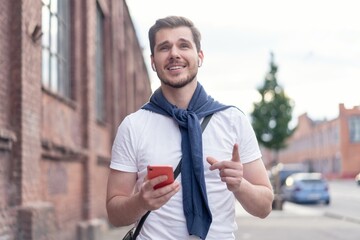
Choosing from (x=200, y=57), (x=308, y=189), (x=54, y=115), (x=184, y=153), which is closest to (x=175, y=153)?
(x=184, y=153)

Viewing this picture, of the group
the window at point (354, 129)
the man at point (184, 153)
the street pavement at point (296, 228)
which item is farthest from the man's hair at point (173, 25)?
the window at point (354, 129)

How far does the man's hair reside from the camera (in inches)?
96.9

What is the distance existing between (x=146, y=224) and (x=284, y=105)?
4551 centimetres

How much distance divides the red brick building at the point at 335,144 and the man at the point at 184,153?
56.2 meters

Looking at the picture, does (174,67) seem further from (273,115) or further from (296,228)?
(273,115)

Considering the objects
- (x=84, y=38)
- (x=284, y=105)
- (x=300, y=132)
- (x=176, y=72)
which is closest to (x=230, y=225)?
(x=176, y=72)

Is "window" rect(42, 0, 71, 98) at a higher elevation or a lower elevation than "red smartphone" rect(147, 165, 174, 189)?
higher

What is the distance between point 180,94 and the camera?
2.52 meters

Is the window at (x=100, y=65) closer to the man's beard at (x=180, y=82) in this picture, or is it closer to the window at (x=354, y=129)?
the man's beard at (x=180, y=82)

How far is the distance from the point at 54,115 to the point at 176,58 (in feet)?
23.6

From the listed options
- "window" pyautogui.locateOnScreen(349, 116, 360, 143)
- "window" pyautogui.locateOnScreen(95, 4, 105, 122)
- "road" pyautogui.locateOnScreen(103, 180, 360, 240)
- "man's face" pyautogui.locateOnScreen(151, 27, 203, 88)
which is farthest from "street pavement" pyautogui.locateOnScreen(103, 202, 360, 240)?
"window" pyautogui.locateOnScreen(349, 116, 360, 143)

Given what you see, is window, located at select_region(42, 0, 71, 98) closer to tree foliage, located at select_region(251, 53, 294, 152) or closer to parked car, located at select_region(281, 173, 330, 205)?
parked car, located at select_region(281, 173, 330, 205)

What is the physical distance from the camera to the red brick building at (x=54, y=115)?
6.89m

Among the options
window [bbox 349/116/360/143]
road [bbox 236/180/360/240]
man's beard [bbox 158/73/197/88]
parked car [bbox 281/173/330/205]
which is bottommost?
road [bbox 236/180/360/240]
